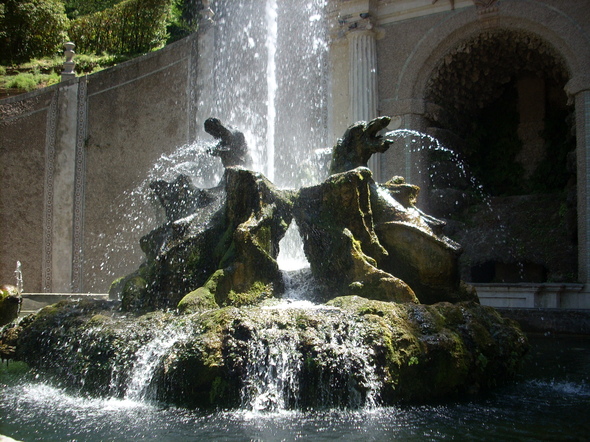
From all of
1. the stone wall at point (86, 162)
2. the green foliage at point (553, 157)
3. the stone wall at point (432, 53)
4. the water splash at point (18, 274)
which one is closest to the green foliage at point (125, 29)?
the stone wall at point (86, 162)

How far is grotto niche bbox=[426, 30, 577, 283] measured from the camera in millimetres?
10500

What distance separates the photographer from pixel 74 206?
11680 mm

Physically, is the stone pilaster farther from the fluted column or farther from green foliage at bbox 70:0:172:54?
green foliage at bbox 70:0:172:54

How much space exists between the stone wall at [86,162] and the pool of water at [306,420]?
724cm

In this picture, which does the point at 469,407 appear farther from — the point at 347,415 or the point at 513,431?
the point at 347,415

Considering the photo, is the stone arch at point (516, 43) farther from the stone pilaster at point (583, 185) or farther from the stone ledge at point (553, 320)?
the stone ledge at point (553, 320)

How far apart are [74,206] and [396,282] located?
8251 mm

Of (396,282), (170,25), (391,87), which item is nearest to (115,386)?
(396,282)

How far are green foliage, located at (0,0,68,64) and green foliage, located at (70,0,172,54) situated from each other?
A: 4.06 feet

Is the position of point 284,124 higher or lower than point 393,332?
higher

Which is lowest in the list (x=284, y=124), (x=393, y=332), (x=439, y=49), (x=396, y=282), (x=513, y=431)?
(x=513, y=431)

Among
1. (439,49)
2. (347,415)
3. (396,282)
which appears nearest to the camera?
(347,415)

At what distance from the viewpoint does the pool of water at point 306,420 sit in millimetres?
3473

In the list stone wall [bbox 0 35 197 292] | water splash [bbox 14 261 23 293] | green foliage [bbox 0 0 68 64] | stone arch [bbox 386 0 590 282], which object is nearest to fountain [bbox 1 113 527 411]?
stone arch [bbox 386 0 590 282]
